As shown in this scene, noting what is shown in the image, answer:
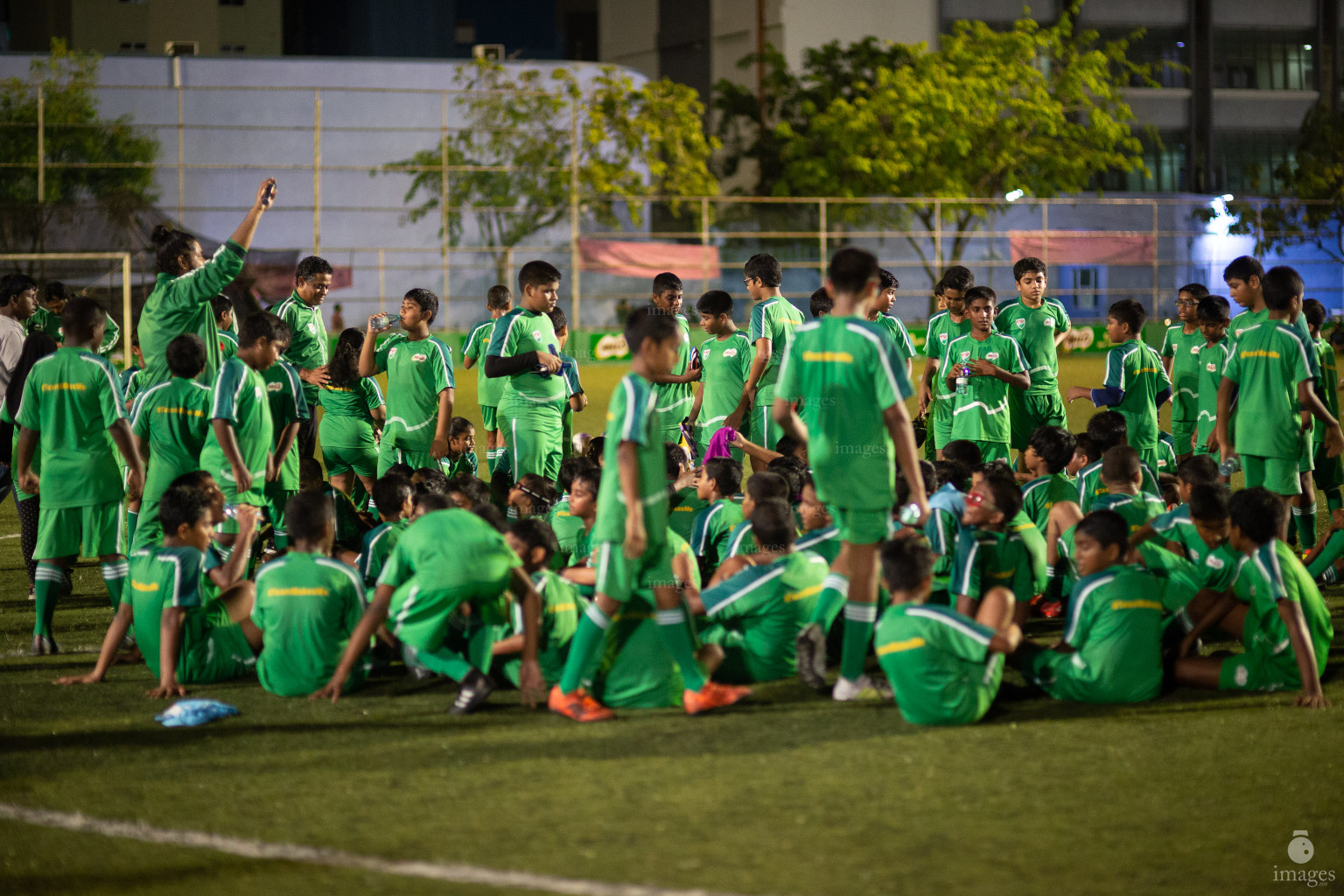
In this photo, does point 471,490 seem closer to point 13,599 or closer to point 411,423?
point 411,423

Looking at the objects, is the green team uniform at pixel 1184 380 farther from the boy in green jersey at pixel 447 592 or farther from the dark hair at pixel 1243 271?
the boy in green jersey at pixel 447 592

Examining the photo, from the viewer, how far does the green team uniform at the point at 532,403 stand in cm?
913

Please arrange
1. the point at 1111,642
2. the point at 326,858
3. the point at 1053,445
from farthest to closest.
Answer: the point at 1053,445, the point at 1111,642, the point at 326,858

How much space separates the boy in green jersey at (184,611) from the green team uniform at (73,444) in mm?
967

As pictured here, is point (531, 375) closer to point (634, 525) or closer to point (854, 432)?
point (854, 432)

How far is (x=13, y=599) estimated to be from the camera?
8.66 m

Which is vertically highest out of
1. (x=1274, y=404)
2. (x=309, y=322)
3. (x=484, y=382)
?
(x=309, y=322)

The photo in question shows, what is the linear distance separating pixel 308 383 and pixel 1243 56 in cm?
5005

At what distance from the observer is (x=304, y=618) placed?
593 centimetres

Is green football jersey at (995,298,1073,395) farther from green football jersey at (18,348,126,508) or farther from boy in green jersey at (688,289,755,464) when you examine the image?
green football jersey at (18,348,126,508)

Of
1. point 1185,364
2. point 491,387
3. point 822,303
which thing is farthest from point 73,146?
point 1185,364

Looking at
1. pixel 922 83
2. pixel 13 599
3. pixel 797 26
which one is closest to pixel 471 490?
pixel 13 599

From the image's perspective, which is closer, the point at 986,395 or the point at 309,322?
the point at 309,322

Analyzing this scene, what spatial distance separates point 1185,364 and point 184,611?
7.95m
